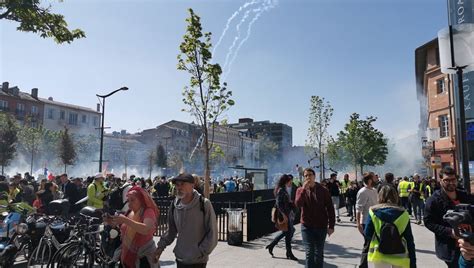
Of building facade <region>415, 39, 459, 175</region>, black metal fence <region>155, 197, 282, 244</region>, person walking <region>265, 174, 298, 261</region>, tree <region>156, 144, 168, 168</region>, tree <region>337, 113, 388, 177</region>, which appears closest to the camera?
person walking <region>265, 174, 298, 261</region>

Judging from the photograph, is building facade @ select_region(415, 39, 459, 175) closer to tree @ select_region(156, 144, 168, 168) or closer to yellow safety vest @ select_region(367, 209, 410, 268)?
yellow safety vest @ select_region(367, 209, 410, 268)

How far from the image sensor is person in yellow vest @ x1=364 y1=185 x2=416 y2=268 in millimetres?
4195

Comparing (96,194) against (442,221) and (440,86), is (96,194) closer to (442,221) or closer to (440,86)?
(442,221)

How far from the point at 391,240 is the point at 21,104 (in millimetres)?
88104

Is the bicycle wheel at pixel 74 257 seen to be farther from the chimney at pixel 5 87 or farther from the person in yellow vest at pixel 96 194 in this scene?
the chimney at pixel 5 87

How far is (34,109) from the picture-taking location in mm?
82125

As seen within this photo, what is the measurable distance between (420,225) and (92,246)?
12168 mm

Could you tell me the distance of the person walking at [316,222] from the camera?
607cm

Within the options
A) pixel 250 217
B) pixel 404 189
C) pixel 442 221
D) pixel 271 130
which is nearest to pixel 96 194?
pixel 250 217

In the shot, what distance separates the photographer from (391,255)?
13.8 ft

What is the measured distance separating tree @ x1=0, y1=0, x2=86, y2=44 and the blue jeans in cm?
880

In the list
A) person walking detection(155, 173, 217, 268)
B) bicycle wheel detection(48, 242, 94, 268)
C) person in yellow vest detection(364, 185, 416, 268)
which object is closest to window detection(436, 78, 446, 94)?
person in yellow vest detection(364, 185, 416, 268)

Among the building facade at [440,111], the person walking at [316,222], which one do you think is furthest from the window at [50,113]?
the person walking at [316,222]

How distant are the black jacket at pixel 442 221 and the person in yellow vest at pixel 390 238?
1.15 feet
